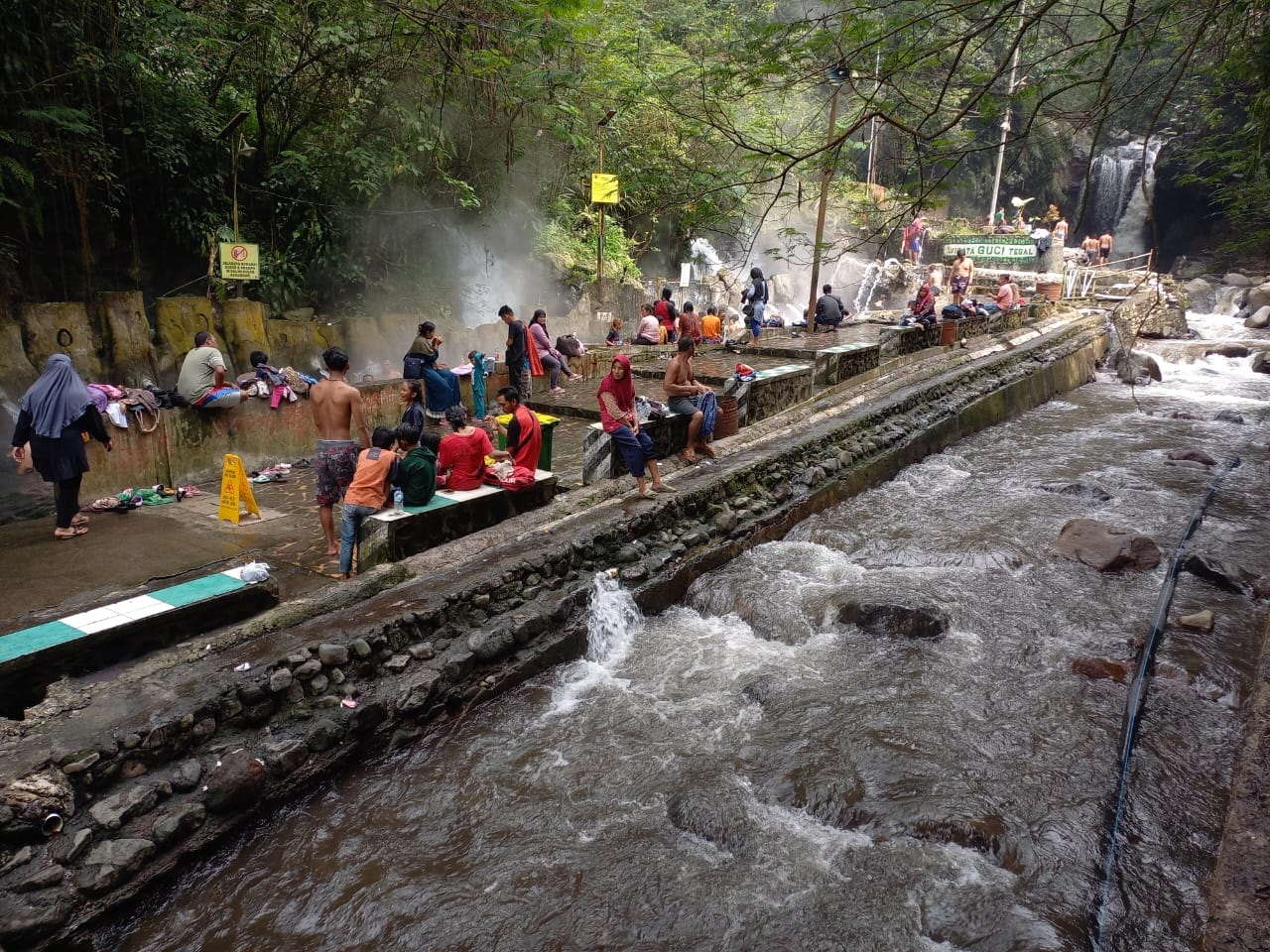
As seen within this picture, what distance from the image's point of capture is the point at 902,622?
647cm

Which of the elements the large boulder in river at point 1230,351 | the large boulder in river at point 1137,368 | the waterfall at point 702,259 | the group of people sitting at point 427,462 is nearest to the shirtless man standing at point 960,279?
the large boulder in river at point 1137,368

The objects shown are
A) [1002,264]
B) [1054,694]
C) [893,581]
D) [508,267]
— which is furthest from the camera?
[1002,264]

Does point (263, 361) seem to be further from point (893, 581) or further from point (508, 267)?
point (508, 267)

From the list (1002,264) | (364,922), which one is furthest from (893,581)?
(1002,264)

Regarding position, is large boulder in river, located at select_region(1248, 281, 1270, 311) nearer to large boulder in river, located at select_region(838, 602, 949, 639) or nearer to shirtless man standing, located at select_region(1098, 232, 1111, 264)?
shirtless man standing, located at select_region(1098, 232, 1111, 264)

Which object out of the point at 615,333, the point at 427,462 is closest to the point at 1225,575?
the point at 427,462

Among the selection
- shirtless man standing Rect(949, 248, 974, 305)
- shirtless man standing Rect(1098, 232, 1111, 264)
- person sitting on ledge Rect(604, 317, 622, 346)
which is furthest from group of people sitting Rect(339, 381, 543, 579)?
shirtless man standing Rect(1098, 232, 1111, 264)

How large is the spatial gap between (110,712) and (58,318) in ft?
18.8

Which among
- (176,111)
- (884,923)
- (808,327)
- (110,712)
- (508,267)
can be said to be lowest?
(884,923)

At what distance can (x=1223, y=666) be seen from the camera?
5.96 m

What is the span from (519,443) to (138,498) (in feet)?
12.7

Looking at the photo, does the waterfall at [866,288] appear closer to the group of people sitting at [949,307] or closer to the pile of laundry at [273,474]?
the group of people sitting at [949,307]

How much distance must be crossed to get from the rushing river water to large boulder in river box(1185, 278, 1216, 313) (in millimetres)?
27775

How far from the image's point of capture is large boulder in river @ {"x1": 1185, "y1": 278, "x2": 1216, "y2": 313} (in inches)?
1141
